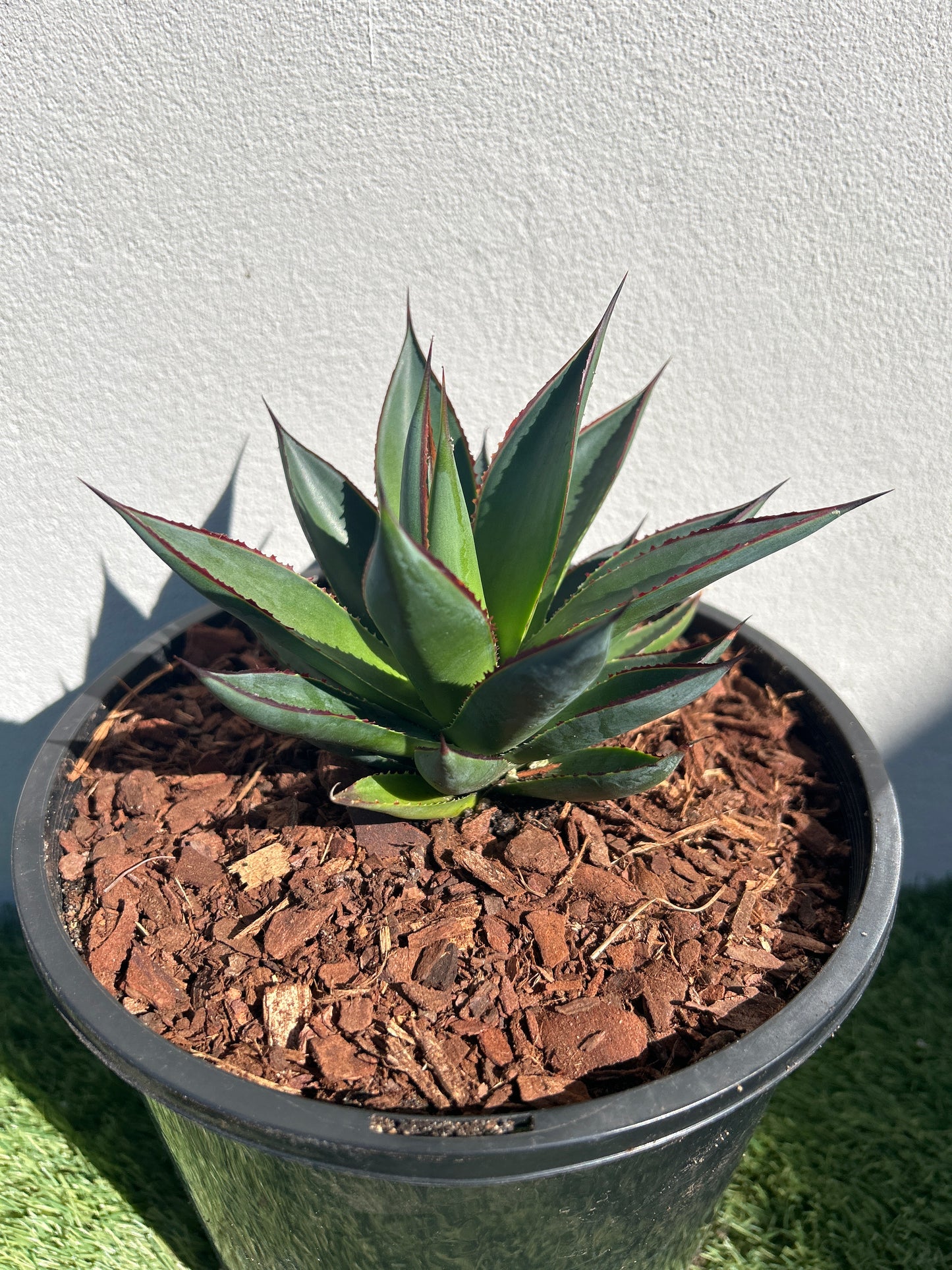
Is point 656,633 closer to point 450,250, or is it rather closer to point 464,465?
point 464,465

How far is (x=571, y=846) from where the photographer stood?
127 centimetres

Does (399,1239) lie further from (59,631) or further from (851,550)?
(851,550)

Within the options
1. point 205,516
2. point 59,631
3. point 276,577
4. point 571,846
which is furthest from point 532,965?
point 59,631

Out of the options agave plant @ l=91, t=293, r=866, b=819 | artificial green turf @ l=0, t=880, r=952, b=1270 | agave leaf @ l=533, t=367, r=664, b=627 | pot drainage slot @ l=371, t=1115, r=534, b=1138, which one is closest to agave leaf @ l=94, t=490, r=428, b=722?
agave plant @ l=91, t=293, r=866, b=819

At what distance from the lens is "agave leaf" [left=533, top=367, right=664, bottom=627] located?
1292 mm

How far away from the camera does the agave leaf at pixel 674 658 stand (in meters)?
1.14

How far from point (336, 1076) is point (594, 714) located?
480 millimetres

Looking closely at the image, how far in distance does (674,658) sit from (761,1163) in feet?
3.18

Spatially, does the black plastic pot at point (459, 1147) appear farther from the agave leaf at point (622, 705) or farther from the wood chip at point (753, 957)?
the agave leaf at point (622, 705)

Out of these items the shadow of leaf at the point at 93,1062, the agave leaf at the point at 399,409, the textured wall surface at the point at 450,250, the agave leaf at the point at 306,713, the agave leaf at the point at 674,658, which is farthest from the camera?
the shadow of leaf at the point at 93,1062

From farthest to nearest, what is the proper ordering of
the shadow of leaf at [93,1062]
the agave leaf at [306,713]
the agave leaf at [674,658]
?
the shadow of leaf at [93,1062]
the agave leaf at [674,658]
the agave leaf at [306,713]

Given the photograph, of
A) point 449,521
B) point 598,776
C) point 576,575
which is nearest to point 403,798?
point 598,776

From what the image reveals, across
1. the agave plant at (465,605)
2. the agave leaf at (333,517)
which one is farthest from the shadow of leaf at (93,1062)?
the agave plant at (465,605)

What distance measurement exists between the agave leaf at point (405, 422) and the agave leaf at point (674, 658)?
31cm
